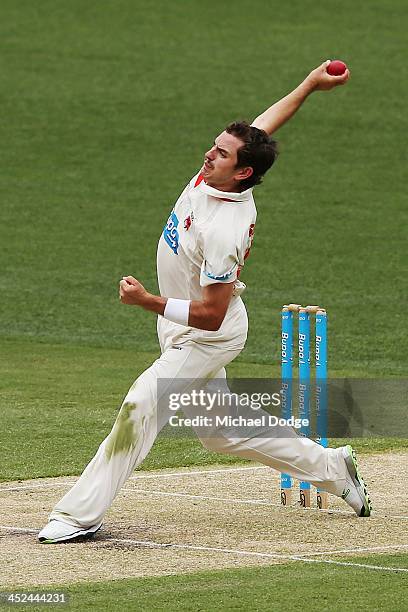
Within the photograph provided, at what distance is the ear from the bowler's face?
15 millimetres

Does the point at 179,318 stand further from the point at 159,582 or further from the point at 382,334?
the point at 382,334

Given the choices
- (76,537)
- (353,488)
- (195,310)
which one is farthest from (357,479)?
(76,537)

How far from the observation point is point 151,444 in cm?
701

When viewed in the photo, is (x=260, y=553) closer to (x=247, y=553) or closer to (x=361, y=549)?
(x=247, y=553)

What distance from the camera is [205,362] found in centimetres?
711

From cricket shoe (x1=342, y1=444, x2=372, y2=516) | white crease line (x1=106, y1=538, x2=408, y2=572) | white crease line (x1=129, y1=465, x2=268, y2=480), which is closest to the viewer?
white crease line (x1=106, y1=538, x2=408, y2=572)

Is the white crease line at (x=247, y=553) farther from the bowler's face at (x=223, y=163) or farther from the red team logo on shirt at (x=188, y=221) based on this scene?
the bowler's face at (x=223, y=163)

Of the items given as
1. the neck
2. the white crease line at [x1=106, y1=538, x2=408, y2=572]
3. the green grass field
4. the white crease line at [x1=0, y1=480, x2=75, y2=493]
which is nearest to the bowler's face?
the neck

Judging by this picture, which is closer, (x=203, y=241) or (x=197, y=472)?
(x=203, y=241)

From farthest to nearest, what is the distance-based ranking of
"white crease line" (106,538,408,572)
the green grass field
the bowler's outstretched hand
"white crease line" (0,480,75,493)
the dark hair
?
the green grass field, "white crease line" (0,480,75,493), the bowler's outstretched hand, the dark hair, "white crease line" (106,538,408,572)

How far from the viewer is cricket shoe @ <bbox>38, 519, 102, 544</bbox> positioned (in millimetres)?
6855

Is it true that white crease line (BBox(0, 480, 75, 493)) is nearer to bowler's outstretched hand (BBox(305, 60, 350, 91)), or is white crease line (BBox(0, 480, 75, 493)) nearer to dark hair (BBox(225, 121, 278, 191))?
dark hair (BBox(225, 121, 278, 191))

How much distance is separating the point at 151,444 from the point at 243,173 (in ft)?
4.66

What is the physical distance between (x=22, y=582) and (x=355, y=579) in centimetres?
145
